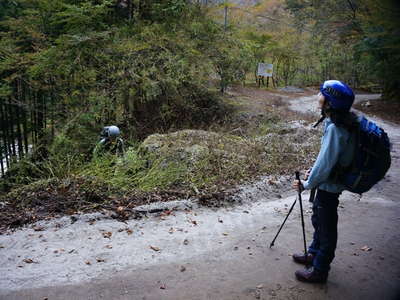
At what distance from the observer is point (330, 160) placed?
290 cm

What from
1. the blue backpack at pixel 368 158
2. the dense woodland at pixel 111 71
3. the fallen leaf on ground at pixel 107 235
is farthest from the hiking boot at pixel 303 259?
the dense woodland at pixel 111 71

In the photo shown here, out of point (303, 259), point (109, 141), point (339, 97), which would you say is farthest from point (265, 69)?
point (339, 97)

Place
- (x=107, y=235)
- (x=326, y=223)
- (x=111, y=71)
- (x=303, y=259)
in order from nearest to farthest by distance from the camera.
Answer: (x=326, y=223), (x=303, y=259), (x=107, y=235), (x=111, y=71)

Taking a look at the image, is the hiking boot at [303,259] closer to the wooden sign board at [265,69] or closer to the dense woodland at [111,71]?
the dense woodland at [111,71]

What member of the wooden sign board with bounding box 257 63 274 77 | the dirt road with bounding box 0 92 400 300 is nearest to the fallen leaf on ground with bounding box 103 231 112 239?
the dirt road with bounding box 0 92 400 300

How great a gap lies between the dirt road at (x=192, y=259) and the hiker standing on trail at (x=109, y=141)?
2.61 metres

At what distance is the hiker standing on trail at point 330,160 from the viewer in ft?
9.51

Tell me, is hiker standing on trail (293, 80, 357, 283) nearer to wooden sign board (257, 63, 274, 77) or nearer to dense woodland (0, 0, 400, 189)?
dense woodland (0, 0, 400, 189)

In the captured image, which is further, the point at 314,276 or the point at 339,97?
the point at 314,276

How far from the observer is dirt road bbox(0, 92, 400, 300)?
10.3 feet

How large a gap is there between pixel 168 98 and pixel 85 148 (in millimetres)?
3126

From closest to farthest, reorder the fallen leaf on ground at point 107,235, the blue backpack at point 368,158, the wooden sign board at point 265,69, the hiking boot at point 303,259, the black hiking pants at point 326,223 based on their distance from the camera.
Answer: the blue backpack at point 368,158
the black hiking pants at point 326,223
the hiking boot at point 303,259
the fallen leaf on ground at point 107,235
the wooden sign board at point 265,69

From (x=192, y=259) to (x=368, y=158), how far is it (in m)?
2.09

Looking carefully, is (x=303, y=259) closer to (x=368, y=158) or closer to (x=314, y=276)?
(x=314, y=276)
